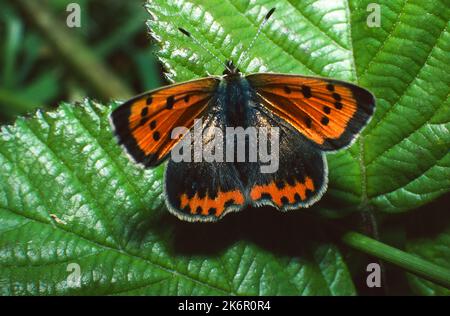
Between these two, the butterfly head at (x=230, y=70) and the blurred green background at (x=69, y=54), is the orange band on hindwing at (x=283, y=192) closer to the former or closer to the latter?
the butterfly head at (x=230, y=70)

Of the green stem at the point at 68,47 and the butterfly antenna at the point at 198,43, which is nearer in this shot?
the butterfly antenna at the point at 198,43

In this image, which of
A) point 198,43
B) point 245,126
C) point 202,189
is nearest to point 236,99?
point 245,126

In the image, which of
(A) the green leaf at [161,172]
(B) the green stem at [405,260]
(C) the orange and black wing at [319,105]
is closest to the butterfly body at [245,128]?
(C) the orange and black wing at [319,105]

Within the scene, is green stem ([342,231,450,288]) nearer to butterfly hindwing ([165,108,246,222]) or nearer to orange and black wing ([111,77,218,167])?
Answer: butterfly hindwing ([165,108,246,222])

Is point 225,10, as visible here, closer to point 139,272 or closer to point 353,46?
point 353,46

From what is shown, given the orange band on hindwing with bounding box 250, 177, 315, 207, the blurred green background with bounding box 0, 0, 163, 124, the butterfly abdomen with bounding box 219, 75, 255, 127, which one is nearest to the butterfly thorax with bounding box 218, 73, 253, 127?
the butterfly abdomen with bounding box 219, 75, 255, 127
